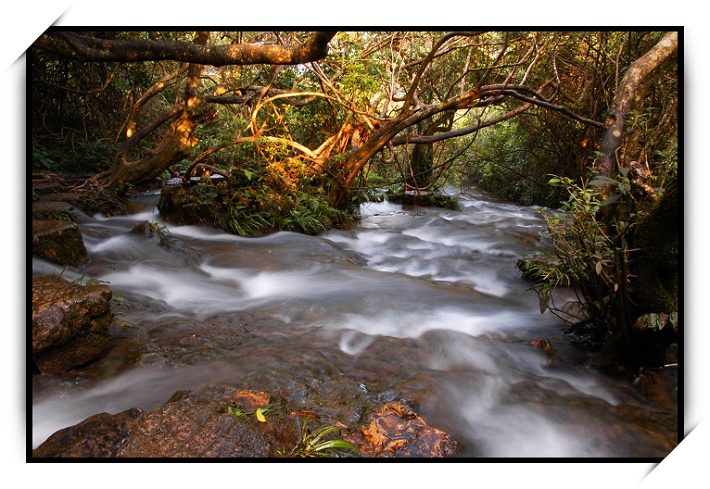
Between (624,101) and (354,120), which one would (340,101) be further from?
(624,101)

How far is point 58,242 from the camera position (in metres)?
3.84

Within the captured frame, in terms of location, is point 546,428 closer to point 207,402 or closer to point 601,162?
point 207,402

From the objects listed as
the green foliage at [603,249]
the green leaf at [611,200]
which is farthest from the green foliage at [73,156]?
the green leaf at [611,200]

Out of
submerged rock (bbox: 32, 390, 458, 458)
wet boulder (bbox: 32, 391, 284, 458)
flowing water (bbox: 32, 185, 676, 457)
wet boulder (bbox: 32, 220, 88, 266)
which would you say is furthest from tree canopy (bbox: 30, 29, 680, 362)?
wet boulder (bbox: 32, 391, 284, 458)

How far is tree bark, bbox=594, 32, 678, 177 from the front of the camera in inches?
148

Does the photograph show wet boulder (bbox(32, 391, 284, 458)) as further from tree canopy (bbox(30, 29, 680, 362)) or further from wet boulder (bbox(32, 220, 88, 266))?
wet boulder (bbox(32, 220, 88, 266))

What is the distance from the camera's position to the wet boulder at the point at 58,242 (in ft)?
12.2

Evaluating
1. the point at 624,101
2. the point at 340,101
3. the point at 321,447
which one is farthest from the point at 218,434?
the point at 340,101

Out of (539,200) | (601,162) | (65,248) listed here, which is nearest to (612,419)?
(601,162)

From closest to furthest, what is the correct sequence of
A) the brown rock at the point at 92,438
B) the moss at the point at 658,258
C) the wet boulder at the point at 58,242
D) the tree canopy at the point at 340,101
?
the brown rock at the point at 92,438 < the moss at the point at 658,258 < the wet boulder at the point at 58,242 < the tree canopy at the point at 340,101

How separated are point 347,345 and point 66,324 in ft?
5.53

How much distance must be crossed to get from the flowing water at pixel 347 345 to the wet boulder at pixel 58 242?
14 cm

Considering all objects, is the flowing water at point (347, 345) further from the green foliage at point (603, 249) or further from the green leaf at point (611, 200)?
the green leaf at point (611, 200)

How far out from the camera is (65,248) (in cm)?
390
